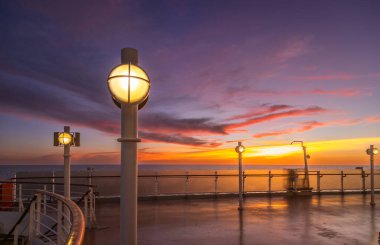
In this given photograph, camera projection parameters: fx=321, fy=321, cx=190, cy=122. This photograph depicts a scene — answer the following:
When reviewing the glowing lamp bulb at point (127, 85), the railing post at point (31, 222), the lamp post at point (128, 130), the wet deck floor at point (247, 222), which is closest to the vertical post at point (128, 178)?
the lamp post at point (128, 130)

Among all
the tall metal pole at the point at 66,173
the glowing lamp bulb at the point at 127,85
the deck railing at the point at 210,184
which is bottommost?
the deck railing at the point at 210,184

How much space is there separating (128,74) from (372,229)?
9.20m

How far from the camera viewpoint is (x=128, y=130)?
2.66 m

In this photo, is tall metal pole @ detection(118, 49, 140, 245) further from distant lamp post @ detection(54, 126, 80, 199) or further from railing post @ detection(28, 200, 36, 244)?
distant lamp post @ detection(54, 126, 80, 199)

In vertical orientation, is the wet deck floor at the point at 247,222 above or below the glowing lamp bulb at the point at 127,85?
below

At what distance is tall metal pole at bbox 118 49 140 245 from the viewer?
102 inches

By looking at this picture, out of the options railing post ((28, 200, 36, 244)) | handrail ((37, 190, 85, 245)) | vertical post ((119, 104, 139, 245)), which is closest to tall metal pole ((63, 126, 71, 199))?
railing post ((28, 200, 36, 244))

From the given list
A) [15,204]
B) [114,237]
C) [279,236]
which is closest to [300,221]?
[279,236]

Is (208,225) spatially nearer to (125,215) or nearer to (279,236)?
(279,236)

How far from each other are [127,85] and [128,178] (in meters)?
0.76

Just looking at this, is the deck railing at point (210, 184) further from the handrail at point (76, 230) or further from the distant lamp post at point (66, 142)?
the handrail at point (76, 230)

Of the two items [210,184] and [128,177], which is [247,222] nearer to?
[128,177]

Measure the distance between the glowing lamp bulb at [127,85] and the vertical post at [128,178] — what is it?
102mm

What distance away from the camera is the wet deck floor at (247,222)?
25.9 feet
